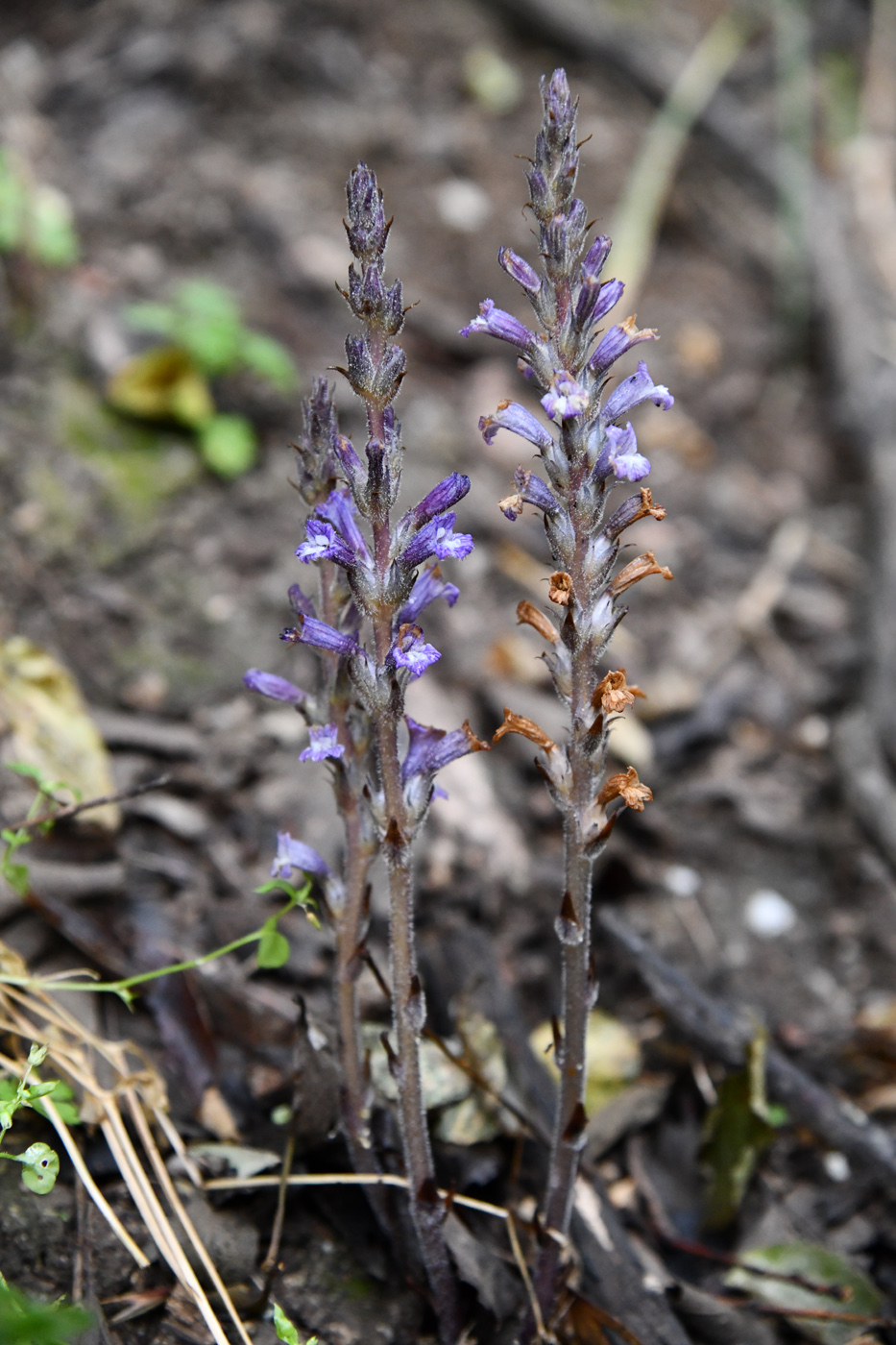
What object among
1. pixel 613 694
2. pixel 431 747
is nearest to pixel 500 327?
pixel 613 694

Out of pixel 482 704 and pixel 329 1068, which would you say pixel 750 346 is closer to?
pixel 482 704

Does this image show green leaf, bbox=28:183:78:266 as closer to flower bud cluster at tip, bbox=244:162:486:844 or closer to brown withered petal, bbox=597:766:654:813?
flower bud cluster at tip, bbox=244:162:486:844

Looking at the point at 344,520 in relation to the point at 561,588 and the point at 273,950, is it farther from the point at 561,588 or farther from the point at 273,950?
the point at 273,950

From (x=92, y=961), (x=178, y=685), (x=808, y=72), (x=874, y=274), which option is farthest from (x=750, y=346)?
(x=92, y=961)

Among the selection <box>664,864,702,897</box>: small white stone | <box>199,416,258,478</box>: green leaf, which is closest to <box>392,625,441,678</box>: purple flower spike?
<box>664,864,702,897</box>: small white stone

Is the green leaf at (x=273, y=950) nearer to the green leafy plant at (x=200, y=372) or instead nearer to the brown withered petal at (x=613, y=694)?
the brown withered petal at (x=613, y=694)
